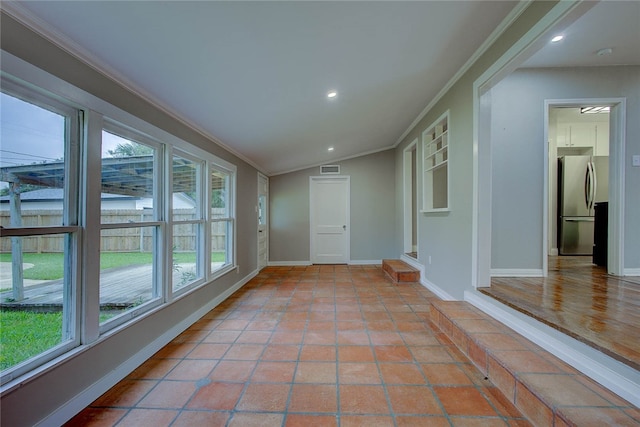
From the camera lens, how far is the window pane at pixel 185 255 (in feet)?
8.51

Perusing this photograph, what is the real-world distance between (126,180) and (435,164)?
3747 mm

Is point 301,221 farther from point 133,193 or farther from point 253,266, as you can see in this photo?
point 133,193

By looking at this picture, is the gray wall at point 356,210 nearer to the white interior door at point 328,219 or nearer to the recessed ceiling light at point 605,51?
Answer: the white interior door at point 328,219

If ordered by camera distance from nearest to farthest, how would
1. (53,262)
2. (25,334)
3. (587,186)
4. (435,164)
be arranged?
(25,334) → (53,262) → (435,164) → (587,186)

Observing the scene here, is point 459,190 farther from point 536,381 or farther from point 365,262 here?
point 365,262

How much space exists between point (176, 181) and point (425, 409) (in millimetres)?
2807

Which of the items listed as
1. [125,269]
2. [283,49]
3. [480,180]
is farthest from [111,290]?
[480,180]

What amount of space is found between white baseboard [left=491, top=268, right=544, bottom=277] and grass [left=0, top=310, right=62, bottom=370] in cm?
379

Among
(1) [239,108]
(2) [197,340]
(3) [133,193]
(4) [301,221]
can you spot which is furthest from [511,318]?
(4) [301,221]

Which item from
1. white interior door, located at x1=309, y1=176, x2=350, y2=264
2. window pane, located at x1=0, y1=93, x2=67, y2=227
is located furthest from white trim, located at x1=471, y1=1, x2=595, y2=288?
white interior door, located at x1=309, y1=176, x2=350, y2=264

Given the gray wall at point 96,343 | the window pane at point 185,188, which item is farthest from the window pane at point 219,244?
the gray wall at point 96,343

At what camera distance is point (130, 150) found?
80.2 inches

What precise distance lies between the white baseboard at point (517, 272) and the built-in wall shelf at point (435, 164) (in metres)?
0.90

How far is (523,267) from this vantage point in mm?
2887
